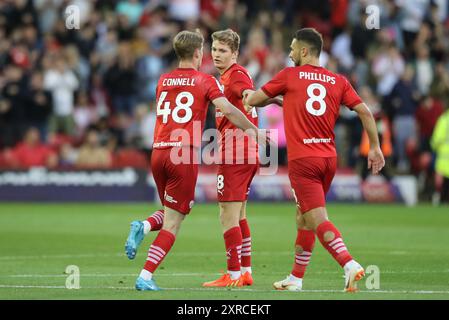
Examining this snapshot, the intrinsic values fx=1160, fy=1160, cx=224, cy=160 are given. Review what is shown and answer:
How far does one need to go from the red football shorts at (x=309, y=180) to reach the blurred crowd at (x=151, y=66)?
1481 cm

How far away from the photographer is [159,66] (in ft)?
94.3

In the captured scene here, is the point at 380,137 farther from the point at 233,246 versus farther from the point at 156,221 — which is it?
the point at 156,221

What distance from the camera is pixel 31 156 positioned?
27.1 metres

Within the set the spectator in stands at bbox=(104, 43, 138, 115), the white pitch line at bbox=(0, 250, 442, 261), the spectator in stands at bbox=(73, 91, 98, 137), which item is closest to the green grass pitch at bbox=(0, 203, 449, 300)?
the white pitch line at bbox=(0, 250, 442, 261)

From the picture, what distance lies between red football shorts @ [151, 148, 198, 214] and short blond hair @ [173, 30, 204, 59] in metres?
0.97

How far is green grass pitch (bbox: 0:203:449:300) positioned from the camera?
1130 centimetres

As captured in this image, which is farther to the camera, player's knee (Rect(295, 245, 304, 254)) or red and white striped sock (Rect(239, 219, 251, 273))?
red and white striped sock (Rect(239, 219, 251, 273))

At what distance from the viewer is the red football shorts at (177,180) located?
11469mm

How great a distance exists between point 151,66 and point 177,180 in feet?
56.8

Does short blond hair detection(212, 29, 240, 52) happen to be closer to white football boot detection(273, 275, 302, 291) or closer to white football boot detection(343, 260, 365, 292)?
white football boot detection(273, 275, 302, 291)

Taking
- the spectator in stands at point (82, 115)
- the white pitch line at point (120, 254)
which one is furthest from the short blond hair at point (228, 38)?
the spectator in stands at point (82, 115)

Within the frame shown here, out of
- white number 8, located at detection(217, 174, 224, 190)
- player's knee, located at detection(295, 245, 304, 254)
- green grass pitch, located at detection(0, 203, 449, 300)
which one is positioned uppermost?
white number 8, located at detection(217, 174, 224, 190)
